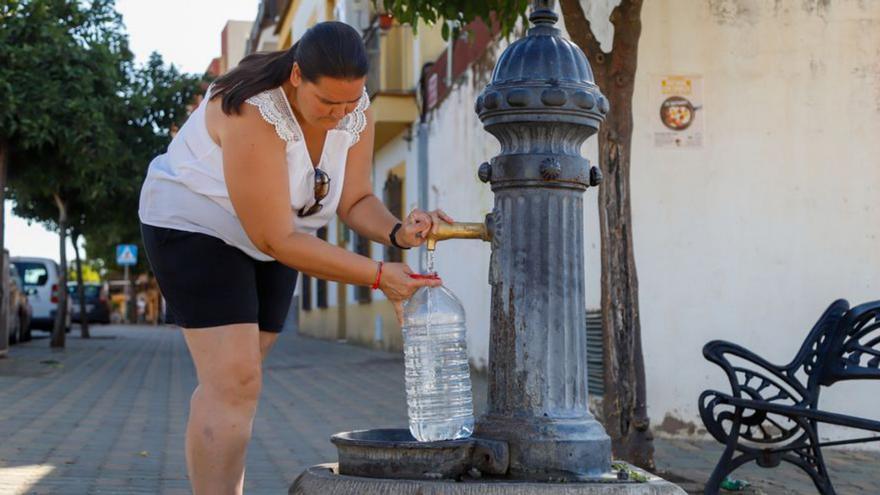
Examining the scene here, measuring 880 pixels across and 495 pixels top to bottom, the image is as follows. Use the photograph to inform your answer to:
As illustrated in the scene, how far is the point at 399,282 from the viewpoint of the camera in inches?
137

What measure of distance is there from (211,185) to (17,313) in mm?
20182

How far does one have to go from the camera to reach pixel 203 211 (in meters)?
3.86

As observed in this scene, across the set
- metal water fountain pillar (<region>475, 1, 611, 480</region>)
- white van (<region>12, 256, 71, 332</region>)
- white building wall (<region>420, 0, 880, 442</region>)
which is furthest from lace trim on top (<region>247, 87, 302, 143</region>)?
white van (<region>12, 256, 71, 332</region>)

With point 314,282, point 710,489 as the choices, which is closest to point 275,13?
point 314,282

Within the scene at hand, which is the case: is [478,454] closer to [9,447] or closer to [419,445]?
[419,445]

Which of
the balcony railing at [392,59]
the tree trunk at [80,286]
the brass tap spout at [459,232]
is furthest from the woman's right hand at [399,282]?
the tree trunk at [80,286]

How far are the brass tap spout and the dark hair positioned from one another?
1.55 ft

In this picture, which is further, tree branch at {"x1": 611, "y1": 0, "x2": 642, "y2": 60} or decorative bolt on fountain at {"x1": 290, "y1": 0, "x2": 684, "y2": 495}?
tree branch at {"x1": 611, "y1": 0, "x2": 642, "y2": 60}

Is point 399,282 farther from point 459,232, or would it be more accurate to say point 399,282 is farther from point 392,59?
point 392,59

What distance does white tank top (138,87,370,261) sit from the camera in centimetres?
384

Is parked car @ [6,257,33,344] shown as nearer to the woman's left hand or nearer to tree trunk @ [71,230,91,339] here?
tree trunk @ [71,230,91,339]

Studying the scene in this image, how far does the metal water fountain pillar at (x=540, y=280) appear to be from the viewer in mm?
3502

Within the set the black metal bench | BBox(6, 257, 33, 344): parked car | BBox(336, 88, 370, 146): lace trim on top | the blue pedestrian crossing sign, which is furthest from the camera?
the blue pedestrian crossing sign

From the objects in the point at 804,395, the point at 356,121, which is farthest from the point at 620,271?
the point at 356,121
